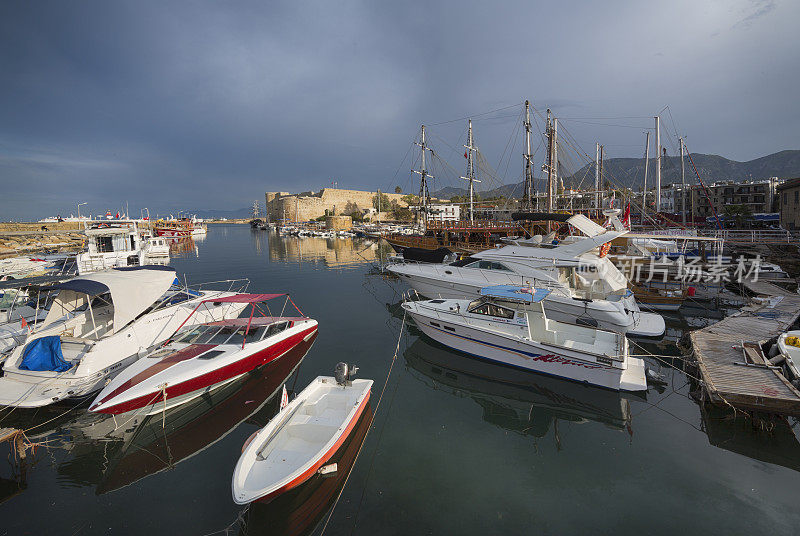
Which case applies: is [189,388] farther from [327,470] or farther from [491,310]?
[491,310]

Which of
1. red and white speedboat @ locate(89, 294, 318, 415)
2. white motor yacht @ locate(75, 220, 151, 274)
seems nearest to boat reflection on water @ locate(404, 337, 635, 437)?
red and white speedboat @ locate(89, 294, 318, 415)

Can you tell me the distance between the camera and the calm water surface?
571 centimetres

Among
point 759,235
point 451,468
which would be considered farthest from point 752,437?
point 759,235

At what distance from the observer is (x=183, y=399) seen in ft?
29.1

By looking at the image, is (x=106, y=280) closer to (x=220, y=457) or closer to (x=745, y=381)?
(x=220, y=457)

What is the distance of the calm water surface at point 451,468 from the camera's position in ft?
18.7

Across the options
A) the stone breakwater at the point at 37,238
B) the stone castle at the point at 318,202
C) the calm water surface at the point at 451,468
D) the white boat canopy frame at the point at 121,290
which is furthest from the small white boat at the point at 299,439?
the stone castle at the point at 318,202

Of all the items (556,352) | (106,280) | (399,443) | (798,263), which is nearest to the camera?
(399,443)

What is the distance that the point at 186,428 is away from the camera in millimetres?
8352

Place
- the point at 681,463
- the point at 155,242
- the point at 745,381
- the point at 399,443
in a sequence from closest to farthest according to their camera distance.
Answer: the point at 681,463, the point at 399,443, the point at 745,381, the point at 155,242

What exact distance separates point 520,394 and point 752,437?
5.02 meters

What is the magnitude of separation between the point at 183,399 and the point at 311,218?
121m

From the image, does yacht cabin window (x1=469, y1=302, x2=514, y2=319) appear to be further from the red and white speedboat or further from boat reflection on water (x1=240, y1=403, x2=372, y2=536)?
boat reflection on water (x1=240, y1=403, x2=372, y2=536)

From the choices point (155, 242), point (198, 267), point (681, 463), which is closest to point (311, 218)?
point (155, 242)
